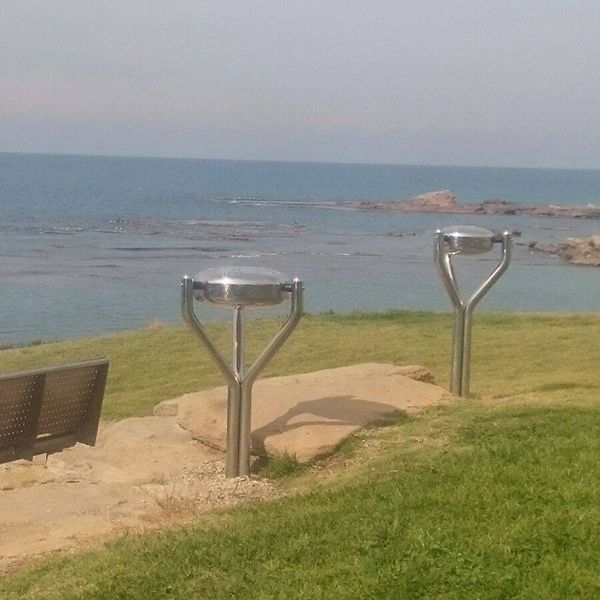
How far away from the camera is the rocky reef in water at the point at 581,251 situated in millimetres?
47241

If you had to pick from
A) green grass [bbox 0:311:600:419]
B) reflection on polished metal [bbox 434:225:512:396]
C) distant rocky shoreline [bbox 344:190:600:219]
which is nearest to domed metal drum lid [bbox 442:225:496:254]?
reflection on polished metal [bbox 434:225:512:396]

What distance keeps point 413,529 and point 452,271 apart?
13.3 ft

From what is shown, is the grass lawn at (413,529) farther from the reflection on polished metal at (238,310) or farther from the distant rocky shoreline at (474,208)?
the distant rocky shoreline at (474,208)

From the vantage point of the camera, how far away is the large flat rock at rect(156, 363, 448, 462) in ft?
22.0

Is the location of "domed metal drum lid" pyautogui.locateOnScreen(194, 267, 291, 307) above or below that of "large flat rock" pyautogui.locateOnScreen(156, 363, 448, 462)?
above

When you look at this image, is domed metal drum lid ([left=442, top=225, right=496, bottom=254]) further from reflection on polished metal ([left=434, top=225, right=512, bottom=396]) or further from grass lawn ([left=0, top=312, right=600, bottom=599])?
grass lawn ([left=0, top=312, right=600, bottom=599])

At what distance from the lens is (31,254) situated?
47781mm

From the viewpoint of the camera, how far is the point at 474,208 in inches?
3829

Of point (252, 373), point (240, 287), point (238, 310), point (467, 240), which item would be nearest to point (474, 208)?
point (467, 240)

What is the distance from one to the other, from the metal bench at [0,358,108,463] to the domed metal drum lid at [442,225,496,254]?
9.32 ft

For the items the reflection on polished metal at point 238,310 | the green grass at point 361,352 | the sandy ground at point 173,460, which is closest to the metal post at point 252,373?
the reflection on polished metal at point 238,310

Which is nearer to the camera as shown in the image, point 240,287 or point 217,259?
point 240,287

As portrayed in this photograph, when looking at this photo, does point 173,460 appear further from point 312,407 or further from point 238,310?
point 238,310

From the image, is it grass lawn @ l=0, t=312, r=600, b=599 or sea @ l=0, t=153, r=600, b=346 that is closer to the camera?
grass lawn @ l=0, t=312, r=600, b=599
